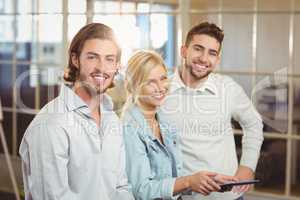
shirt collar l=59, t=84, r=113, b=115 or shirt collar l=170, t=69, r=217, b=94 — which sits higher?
shirt collar l=170, t=69, r=217, b=94

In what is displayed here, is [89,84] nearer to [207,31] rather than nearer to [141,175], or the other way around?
[141,175]

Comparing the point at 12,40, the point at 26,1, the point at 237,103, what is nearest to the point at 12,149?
the point at 12,40

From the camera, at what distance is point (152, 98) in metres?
1.62

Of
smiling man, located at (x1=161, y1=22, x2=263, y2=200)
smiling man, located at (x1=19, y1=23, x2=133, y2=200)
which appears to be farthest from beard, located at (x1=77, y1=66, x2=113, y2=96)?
smiling man, located at (x1=161, y1=22, x2=263, y2=200)

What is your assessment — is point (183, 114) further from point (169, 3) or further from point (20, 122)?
point (20, 122)

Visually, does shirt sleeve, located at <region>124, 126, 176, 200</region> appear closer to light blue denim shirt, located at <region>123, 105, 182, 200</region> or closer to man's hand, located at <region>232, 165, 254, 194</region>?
light blue denim shirt, located at <region>123, 105, 182, 200</region>

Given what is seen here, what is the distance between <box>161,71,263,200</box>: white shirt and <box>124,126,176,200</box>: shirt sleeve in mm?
207

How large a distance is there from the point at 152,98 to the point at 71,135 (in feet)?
0.98

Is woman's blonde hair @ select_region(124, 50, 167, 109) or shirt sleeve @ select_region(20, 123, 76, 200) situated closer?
shirt sleeve @ select_region(20, 123, 76, 200)

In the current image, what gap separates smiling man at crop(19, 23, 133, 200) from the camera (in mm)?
1473

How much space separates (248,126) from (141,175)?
493 millimetres

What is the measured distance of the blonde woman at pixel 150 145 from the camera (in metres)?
1.55

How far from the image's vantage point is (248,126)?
183 centimetres

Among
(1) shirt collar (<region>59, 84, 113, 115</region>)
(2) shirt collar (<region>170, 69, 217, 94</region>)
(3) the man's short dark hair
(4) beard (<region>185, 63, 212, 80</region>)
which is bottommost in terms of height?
(1) shirt collar (<region>59, 84, 113, 115</region>)
